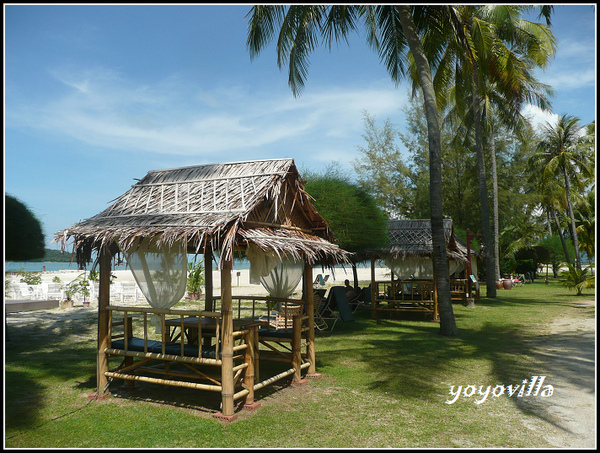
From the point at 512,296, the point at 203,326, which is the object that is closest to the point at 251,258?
the point at 203,326

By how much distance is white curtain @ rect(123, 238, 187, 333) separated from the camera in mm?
6094

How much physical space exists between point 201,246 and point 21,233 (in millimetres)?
4695

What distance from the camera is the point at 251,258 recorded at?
21.5 ft

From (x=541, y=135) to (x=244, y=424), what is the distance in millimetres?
30596

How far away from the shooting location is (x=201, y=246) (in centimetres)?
621

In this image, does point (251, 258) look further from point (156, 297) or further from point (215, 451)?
point (215, 451)

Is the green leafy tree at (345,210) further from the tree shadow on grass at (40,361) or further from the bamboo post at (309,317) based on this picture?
the tree shadow on grass at (40,361)

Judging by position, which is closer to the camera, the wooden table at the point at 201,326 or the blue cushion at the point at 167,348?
the blue cushion at the point at 167,348

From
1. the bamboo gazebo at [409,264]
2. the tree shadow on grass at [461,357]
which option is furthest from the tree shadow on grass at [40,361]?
the bamboo gazebo at [409,264]

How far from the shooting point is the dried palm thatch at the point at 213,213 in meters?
5.53

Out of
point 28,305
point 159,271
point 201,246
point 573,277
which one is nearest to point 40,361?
point 159,271

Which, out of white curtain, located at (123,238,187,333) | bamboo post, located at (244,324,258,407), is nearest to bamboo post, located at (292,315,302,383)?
bamboo post, located at (244,324,258,407)

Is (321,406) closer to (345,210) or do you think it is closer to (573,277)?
(345,210)

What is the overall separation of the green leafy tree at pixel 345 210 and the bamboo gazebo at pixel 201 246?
537cm
